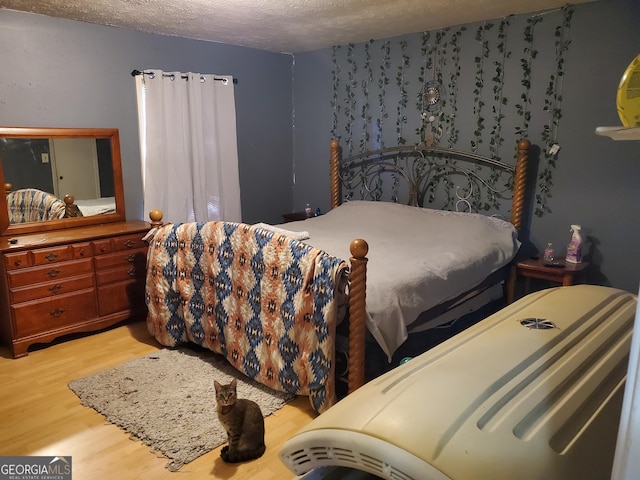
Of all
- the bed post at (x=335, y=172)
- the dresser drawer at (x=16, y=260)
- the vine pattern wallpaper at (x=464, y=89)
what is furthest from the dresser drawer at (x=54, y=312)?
the vine pattern wallpaper at (x=464, y=89)

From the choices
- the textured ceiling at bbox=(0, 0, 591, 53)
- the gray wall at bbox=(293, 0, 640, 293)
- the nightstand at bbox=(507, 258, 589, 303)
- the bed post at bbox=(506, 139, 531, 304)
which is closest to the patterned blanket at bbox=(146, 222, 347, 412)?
the textured ceiling at bbox=(0, 0, 591, 53)

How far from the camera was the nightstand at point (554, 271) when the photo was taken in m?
3.05

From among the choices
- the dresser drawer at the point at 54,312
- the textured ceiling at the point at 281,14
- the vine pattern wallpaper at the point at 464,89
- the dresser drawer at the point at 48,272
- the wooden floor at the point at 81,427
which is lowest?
the wooden floor at the point at 81,427

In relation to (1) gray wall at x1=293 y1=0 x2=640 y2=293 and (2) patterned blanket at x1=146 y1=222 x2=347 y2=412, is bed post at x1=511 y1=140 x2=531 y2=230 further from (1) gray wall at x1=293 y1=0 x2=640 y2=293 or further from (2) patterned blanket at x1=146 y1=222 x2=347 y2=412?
(2) patterned blanket at x1=146 y1=222 x2=347 y2=412

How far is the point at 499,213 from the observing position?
3.71 meters

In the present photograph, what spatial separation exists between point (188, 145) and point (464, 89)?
2436 mm

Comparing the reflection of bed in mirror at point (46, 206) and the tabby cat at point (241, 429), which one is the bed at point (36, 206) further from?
the tabby cat at point (241, 429)

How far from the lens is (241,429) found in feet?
6.92

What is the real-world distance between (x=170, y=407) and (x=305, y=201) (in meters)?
3.02

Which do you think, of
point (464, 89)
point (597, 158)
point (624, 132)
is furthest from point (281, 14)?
point (624, 132)

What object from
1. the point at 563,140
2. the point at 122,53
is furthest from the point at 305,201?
the point at 563,140

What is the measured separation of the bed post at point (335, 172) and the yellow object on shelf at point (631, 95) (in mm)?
3832

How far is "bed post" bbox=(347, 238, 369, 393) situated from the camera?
7.18ft

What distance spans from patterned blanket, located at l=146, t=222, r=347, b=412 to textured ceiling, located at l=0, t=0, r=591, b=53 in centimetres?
149
